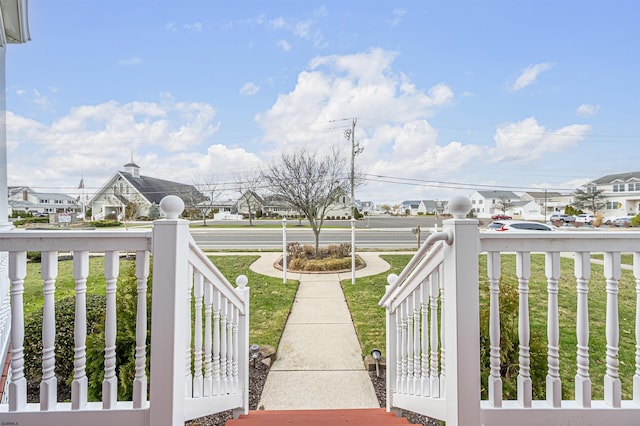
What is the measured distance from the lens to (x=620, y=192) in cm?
2592

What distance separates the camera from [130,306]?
2.19 metres

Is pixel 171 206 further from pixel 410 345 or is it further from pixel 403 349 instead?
pixel 403 349

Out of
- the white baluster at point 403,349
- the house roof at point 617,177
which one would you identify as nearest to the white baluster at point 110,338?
the white baluster at point 403,349

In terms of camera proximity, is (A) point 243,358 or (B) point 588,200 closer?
(A) point 243,358

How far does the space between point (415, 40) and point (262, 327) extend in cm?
676

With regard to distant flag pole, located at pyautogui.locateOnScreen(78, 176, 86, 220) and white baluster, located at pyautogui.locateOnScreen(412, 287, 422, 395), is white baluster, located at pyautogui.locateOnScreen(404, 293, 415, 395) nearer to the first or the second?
white baluster, located at pyautogui.locateOnScreen(412, 287, 422, 395)

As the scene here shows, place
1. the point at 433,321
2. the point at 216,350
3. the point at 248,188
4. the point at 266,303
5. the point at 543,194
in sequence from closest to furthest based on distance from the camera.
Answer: the point at 433,321
the point at 216,350
the point at 266,303
the point at 248,188
the point at 543,194

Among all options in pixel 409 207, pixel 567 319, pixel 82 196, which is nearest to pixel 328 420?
pixel 567 319

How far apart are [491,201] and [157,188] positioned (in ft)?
99.6

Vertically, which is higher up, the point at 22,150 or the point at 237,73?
the point at 237,73

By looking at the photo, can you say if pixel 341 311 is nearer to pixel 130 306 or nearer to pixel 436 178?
pixel 130 306

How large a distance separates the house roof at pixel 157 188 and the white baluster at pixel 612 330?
16.5 meters

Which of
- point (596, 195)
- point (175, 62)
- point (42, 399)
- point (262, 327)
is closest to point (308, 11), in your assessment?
point (175, 62)

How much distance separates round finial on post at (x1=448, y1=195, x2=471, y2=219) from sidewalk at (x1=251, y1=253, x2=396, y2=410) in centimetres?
214
